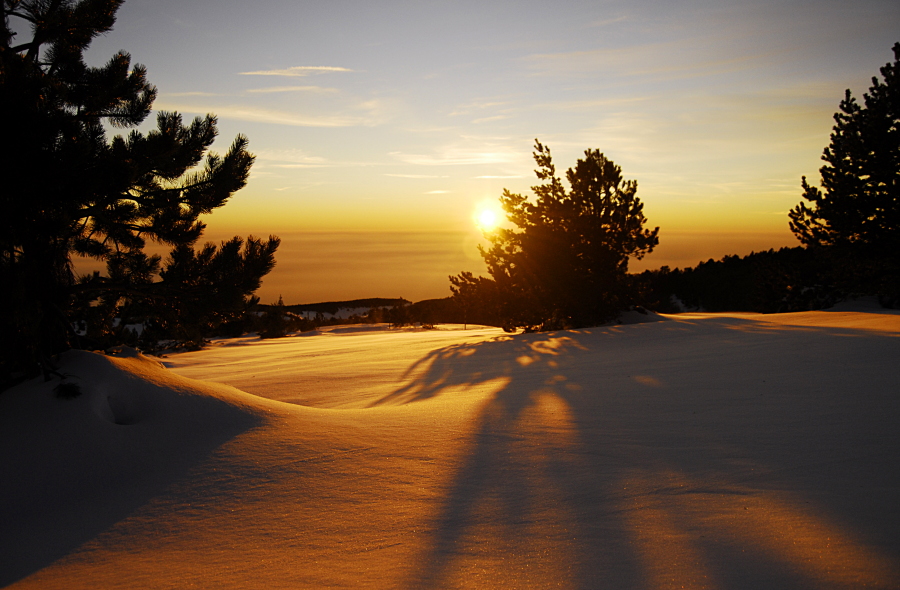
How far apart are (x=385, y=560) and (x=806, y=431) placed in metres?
2.72

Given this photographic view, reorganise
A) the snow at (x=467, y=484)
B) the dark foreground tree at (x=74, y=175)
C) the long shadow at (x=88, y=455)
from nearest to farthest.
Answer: the snow at (x=467, y=484), the long shadow at (x=88, y=455), the dark foreground tree at (x=74, y=175)

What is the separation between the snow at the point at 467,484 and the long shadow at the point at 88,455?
1 centimetres

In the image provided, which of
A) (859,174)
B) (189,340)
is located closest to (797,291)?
(859,174)

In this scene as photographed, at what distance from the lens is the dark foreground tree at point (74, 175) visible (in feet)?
13.1

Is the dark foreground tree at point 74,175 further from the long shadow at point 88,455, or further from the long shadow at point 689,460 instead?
the long shadow at point 689,460

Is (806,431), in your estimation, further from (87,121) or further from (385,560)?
(87,121)

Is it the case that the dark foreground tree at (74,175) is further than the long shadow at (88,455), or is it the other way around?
the dark foreground tree at (74,175)

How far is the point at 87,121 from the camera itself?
4.73 metres

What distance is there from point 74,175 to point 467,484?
159 inches

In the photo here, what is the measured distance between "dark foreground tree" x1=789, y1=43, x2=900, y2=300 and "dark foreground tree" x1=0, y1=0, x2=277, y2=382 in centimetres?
1416

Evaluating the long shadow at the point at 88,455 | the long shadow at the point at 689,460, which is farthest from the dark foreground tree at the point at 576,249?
the long shadow at the point at 88,455

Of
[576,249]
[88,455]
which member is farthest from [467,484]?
[576,249]

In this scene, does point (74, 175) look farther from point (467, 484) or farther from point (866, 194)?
point (866, 194)

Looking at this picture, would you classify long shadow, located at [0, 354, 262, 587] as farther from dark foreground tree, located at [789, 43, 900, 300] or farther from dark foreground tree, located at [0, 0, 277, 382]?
dark foreground tree, located at [789, 43, 900, 300]
